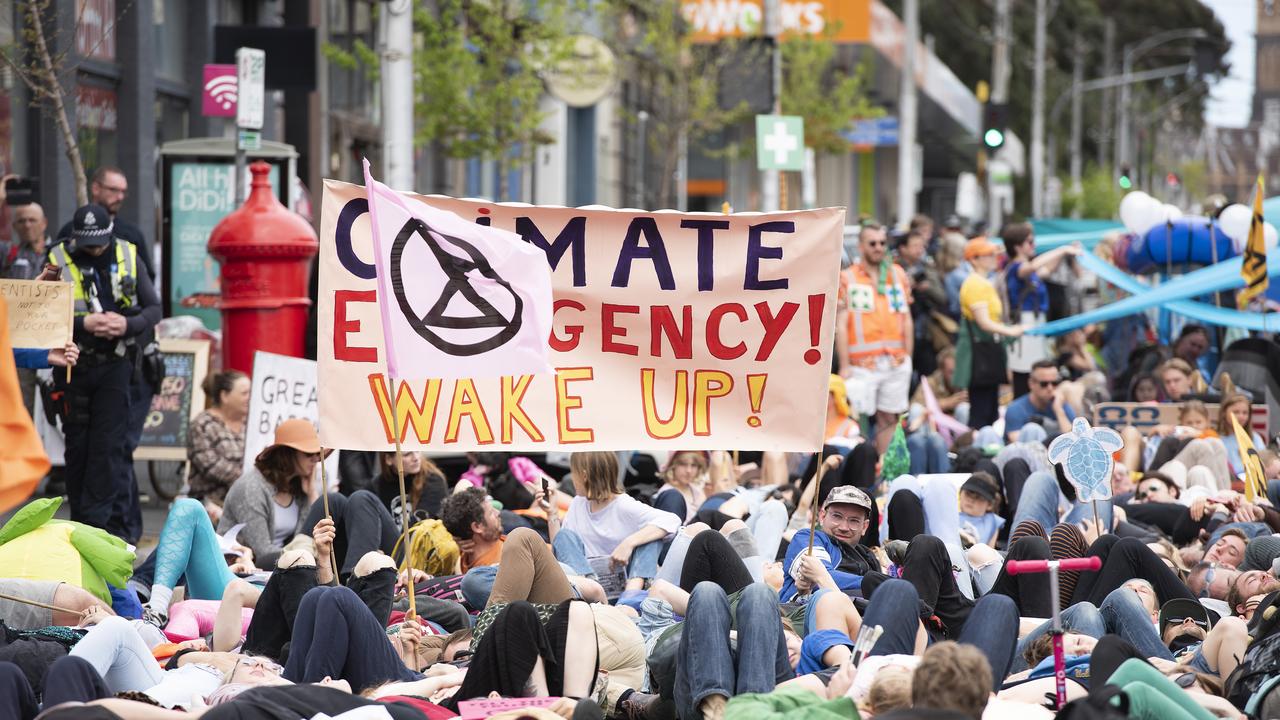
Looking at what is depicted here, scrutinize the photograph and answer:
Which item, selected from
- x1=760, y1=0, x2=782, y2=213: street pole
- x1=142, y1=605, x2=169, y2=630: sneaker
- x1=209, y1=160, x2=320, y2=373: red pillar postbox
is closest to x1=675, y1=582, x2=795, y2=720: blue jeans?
x1=142, y1=605, x2=169, y2=630: sneaker

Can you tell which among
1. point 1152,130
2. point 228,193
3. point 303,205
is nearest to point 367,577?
point 228,193

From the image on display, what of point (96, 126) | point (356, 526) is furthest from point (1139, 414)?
point (96, 126)

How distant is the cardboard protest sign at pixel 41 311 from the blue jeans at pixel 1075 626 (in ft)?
16.7

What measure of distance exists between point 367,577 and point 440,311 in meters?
1.25

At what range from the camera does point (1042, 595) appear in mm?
8977

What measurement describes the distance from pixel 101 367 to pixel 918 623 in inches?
209

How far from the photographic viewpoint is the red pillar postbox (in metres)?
12.8

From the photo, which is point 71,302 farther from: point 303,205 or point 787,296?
point 303,205

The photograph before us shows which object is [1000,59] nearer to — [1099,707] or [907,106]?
[907,106]

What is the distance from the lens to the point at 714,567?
8.85 m

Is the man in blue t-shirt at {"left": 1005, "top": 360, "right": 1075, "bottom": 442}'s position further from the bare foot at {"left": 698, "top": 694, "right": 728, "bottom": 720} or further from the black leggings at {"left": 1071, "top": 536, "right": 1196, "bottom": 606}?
the bare foot at {"left": 698, "top": 694, "right": 728, "bottom": 720}

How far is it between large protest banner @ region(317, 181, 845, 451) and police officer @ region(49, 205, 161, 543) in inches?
119

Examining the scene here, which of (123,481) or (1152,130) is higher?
(1152,130)

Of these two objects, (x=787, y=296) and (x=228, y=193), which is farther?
(x=228, y=193)
